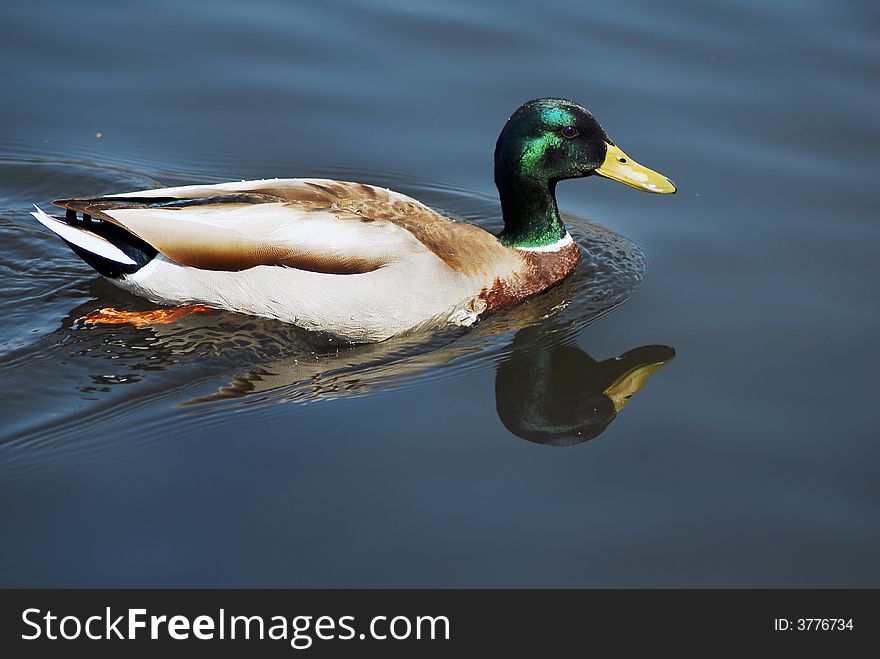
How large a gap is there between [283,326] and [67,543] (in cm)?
224

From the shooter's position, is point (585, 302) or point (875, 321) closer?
point (875, 321)

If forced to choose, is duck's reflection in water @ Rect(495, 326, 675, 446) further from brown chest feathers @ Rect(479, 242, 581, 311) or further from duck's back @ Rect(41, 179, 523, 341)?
duck's back @ Rect(41, 179, 523, 341)

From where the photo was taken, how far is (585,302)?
721 centimetres

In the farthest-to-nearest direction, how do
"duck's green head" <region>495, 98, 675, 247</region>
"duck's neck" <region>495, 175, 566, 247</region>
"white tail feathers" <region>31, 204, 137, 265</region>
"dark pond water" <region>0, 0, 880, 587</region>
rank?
"duck's neck" <region>495, 175, 566, 247</region> → "duck's green head" <region>495, 98, 675, 247</region> → "white tail feathers" <region>31, 204, 137, 265</region> → "dark pond water" <region>0, 0, 880, 587</region>

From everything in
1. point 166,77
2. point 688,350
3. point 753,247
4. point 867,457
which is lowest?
point 867,457

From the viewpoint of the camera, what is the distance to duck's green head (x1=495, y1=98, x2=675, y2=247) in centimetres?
721

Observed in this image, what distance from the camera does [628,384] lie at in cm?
618

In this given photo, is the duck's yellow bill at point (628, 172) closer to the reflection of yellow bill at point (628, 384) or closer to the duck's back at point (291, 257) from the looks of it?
the duck's back at point (291, 257)

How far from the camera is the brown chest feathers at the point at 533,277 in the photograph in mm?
7095

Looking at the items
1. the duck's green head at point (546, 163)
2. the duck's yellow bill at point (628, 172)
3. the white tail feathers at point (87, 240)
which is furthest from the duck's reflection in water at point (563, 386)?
the white tail feathers at point (87, 240)

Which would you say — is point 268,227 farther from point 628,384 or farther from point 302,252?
point 628,384

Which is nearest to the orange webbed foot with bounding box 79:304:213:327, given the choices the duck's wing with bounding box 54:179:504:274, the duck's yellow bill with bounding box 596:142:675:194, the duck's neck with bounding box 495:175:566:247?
the duck's wing with bounding box 54:179:504:274
